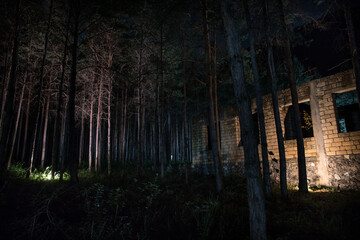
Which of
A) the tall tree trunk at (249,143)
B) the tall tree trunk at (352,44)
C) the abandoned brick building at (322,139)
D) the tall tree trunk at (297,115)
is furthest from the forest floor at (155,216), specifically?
the tall tree trunk at (352,44)

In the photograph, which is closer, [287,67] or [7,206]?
[7,206]

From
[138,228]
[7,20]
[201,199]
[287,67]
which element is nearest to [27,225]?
[138,228]

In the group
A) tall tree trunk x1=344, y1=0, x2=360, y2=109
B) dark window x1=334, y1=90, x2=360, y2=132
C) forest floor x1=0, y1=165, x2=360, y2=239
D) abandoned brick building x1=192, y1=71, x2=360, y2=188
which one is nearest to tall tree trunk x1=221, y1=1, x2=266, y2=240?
forest floor x1=0, y1=165, x2=360, y2=239

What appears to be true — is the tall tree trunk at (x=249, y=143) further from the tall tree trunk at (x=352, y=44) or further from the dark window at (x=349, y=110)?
the dark window at (x=349, y=110)

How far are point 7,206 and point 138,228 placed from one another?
3693 mm

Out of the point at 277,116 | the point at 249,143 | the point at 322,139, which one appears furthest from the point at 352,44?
A: the point at 249,143

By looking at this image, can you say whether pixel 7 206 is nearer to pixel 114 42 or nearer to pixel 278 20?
pixel 114 42

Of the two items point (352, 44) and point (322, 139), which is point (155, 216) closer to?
point (322, 139)

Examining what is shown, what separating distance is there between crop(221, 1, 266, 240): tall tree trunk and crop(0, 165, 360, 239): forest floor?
136 centimetres

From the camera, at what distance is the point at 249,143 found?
3.85 meters

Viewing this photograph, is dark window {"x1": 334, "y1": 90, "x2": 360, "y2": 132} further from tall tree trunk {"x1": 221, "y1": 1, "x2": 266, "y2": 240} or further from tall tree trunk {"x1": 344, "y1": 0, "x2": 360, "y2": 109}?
tall tree trunk {"x1": 221, "y1": 1, "x2": 266, "y2": 240}

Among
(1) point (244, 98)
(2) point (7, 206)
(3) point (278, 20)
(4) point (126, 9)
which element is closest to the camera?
(1) point (244, 98)

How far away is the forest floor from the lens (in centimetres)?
459

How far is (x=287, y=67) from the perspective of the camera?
27.3 ft
